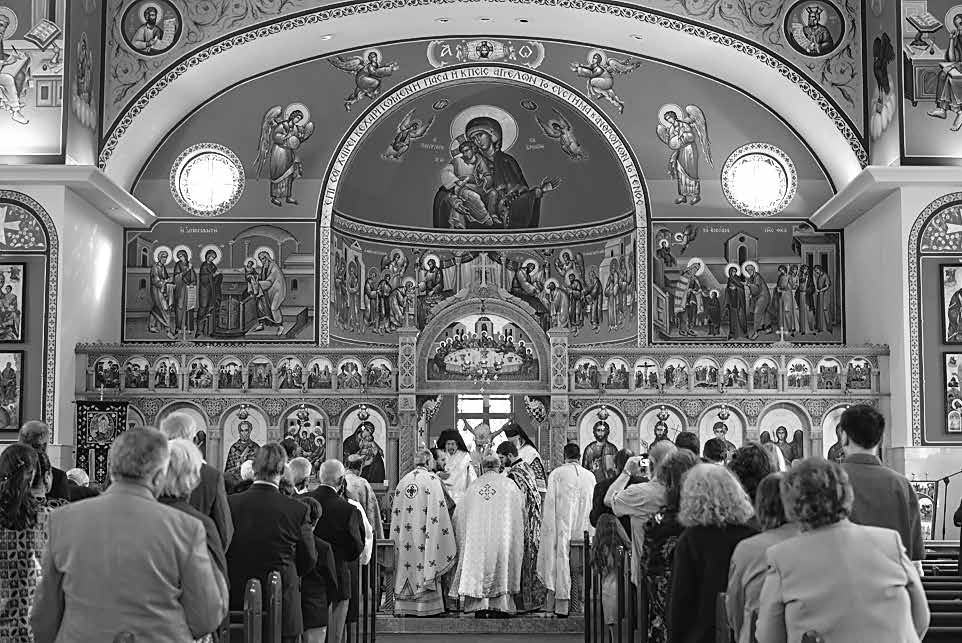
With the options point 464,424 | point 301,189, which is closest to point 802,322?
point 464,424

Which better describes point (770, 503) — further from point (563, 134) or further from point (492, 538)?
point (563, 134)

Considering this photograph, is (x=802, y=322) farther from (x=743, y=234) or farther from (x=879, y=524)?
(x=879, y=524)

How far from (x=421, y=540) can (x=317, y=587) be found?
5625 mm

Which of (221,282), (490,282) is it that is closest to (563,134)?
(490,282)

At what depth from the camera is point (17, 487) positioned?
7363 millimetres

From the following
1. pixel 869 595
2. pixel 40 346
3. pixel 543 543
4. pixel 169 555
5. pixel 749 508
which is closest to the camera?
pixel 869 595

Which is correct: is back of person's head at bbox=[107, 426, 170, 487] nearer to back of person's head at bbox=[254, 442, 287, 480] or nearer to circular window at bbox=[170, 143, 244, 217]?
back of person's head at bbox=[254, 442, 287, 480]

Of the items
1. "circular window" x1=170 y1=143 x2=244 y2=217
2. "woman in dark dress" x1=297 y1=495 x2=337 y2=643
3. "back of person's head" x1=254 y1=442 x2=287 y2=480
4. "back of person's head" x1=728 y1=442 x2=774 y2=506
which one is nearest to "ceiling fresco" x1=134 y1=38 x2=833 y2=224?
"circular window" x1=170 y1=143 x2=244 y2=217

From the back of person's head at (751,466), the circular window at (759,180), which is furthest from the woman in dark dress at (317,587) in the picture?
the circular window at (759,180)

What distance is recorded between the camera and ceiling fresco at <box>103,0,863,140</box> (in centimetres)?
2178

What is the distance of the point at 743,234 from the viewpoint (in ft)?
77.4

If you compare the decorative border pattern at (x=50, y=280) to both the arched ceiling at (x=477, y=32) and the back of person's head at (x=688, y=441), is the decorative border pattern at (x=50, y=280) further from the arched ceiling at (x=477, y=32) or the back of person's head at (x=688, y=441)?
the back of person's head at (x=688, y=441)

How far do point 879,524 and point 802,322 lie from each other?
1687 centimetres

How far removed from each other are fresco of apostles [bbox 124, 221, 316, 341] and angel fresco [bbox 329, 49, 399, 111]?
2603 mm
